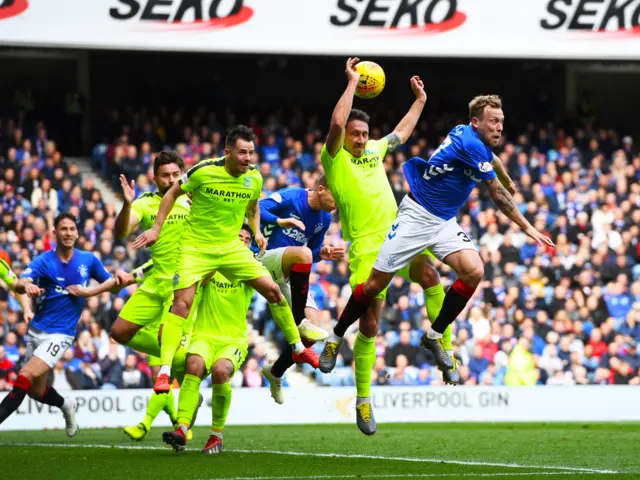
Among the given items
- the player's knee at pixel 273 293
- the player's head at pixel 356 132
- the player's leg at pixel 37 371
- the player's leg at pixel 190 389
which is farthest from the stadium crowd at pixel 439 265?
the player's head at pixel 356 132

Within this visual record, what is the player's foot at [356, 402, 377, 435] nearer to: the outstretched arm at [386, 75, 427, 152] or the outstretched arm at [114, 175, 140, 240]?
the outstretched arm at [386, 75, 427, 152]

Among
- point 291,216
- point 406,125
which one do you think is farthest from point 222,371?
point 406,125

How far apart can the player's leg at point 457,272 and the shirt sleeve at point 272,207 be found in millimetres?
2324

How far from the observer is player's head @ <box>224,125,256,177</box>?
12305mm

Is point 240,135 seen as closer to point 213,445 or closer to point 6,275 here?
point 213,445

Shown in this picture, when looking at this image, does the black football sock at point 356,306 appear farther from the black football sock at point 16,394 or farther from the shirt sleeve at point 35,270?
the black football sock at point 16,394

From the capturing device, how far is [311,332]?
1351cm

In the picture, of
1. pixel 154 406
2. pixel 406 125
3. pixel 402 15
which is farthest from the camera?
pixel 402 15

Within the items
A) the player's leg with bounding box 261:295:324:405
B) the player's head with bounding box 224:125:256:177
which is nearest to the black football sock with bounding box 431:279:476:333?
the player's leg with bounding box 261:295:324:405

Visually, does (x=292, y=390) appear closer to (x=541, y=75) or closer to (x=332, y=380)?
(x=332, y=380)

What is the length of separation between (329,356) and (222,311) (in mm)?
1267

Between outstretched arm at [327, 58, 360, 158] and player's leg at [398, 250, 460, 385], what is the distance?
138 cm

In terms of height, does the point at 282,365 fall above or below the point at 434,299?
below

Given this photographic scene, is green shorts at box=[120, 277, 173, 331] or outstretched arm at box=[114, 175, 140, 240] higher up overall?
outstretched arm at box=[114, 175, 140, 240]
